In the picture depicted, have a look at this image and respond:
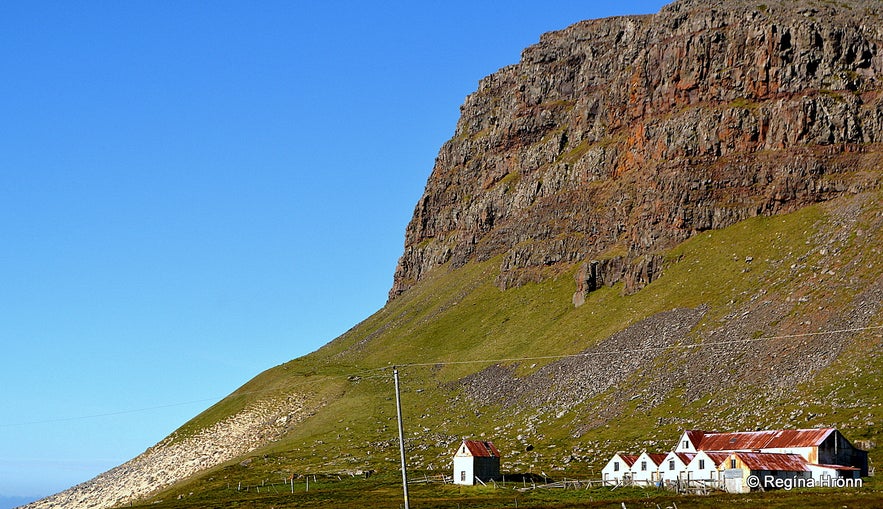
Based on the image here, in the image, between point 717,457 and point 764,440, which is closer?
point 717,457

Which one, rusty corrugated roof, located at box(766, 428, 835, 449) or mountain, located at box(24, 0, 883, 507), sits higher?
mountain, located at box(24, 0, 883, 507)

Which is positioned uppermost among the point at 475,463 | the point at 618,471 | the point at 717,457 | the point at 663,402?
the point at 663,402

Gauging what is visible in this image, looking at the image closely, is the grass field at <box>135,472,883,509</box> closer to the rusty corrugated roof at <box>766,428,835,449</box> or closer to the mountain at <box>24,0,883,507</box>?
the mountain at <box>24,0,883,507</box>

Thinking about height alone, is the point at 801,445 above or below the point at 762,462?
above

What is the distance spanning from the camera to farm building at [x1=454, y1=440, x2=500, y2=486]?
11131 centimetres

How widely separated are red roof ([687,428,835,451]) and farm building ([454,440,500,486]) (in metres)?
21.0

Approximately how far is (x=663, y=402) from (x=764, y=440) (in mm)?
39258

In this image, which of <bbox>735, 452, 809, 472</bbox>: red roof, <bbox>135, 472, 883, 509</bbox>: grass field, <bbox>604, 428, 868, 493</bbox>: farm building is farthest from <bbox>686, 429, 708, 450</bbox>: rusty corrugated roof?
<bbox>135, 472, 883, 509</bbox>: grass field

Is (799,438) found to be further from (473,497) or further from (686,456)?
(473,497)

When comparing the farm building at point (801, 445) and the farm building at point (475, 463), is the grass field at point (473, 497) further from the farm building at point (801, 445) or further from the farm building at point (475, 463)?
the farm building at point (801, 445)

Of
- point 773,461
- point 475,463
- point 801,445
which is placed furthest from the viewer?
point 475,463

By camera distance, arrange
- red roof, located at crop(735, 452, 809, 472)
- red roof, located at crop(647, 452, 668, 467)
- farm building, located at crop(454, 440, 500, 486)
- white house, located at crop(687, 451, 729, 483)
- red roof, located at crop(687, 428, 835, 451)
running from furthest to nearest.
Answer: farm building, located at crop(454, 440, 500, 486)
red roof, located at crop(647, 452, 668, 467)
red roof, located at crop(687, 428, 835, 451)
white house, located at crop(687, 451, 729, 483)
red roof, located at crop(735, 452, 809, 472)

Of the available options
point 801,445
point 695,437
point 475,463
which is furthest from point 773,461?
point 475,463

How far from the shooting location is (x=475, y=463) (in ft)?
365
